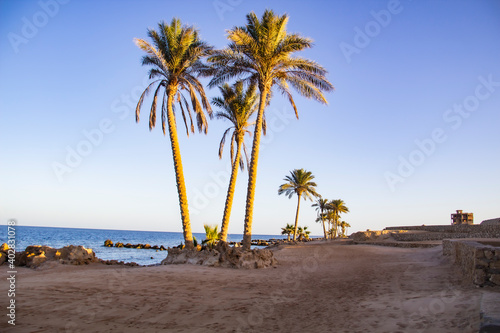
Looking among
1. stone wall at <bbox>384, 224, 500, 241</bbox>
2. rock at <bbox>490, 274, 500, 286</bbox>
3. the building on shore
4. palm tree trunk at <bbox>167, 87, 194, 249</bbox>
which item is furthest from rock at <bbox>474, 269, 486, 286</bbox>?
the building on shore

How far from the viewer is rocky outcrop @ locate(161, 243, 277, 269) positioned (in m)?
13.9

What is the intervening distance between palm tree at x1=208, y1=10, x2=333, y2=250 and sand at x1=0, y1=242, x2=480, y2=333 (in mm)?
7734

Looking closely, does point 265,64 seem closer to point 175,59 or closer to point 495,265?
point 175,59

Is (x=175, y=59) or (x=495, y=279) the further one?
(x=175, y=59)

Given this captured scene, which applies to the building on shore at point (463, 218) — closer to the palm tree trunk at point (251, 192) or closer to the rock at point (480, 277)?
the palm tree trunk at point (251, 192)

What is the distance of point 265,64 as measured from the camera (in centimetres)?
1808

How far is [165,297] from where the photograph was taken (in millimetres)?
7672

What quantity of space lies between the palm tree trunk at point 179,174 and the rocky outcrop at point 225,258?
1.40 m

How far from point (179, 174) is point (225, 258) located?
18.2ft

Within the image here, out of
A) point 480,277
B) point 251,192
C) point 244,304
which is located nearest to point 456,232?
point 251,192

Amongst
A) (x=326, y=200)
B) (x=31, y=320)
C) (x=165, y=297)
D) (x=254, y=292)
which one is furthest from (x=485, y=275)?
(x=326, y=200)

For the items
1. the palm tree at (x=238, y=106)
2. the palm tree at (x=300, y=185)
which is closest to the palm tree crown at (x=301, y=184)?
the palm tree at (x=300, y=185)

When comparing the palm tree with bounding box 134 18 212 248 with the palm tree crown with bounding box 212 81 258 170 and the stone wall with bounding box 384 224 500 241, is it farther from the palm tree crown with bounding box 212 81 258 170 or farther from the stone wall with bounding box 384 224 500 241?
the stone wall with bounding box 384 224 500 241

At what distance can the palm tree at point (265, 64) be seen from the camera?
57.4ft
